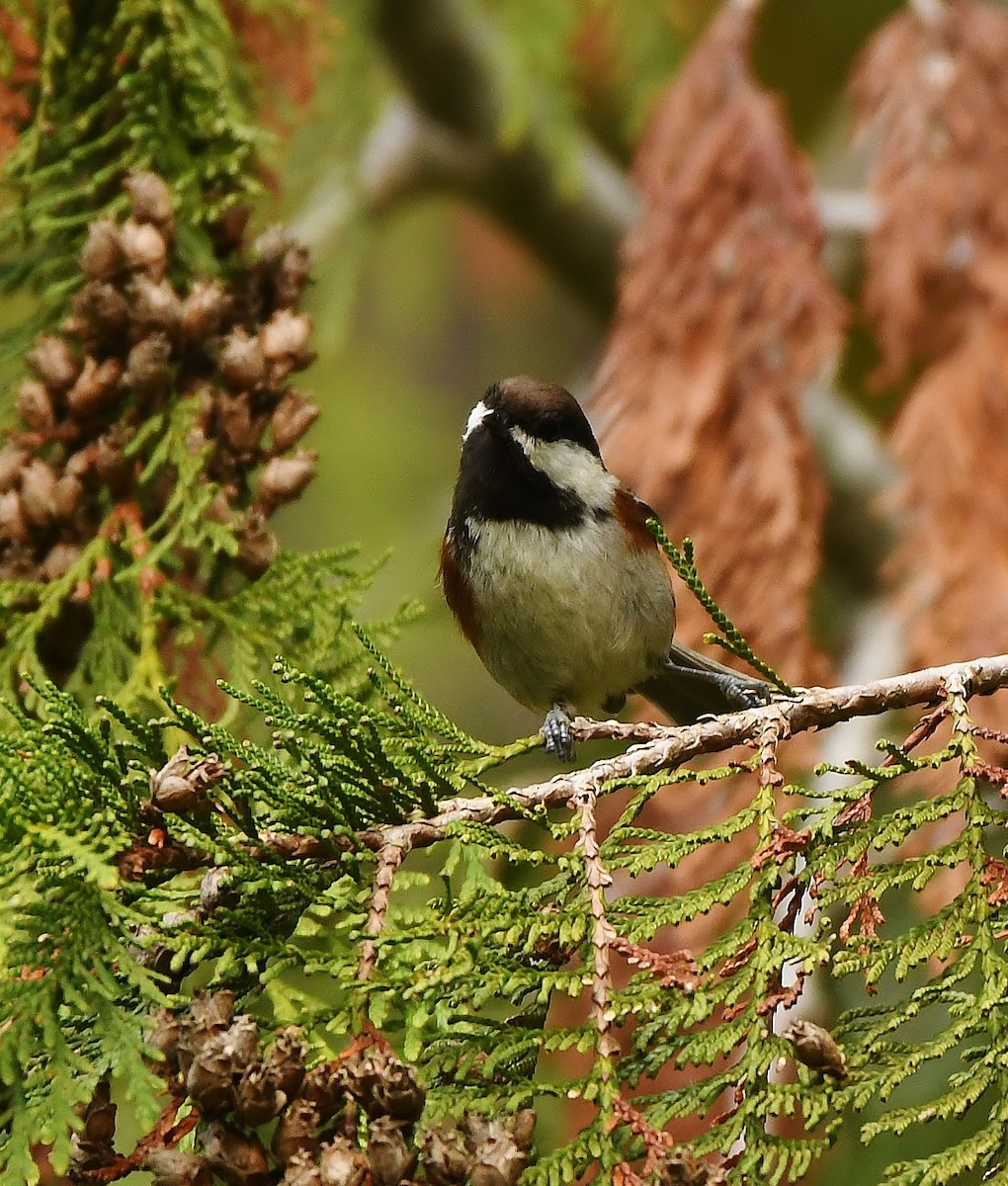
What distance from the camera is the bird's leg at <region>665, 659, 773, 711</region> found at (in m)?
2.26

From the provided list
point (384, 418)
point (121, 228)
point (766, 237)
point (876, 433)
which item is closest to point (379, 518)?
point (384, 418)

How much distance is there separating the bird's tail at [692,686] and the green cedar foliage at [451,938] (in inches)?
45.9

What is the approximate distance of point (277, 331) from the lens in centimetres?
195

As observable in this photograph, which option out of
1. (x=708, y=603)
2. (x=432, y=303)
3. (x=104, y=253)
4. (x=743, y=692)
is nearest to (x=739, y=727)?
(x=708, y=603)

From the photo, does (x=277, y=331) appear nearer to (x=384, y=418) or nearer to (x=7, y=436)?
(x=7, y=436)

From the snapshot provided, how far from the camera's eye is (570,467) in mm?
2377

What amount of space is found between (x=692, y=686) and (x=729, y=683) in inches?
7.4

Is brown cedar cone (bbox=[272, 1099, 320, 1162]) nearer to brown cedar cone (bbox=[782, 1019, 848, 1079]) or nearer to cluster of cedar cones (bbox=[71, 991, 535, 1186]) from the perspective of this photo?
cluster of cedar cones (bbox=[71, 991, 535, 1186])

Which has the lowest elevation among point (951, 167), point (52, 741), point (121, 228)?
point (951, 167)

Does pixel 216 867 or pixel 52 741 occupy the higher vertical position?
pixel 52 741

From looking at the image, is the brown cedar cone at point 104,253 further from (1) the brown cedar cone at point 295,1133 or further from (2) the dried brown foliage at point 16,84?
(1) the brown cedar cone at point 295,1133

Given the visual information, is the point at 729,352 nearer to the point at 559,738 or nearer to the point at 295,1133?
the point at 559,738

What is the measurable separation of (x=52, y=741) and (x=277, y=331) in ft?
3.00

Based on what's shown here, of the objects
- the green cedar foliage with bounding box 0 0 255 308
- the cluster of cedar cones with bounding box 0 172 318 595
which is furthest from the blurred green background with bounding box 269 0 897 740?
Answer: the green cedar foliage with bounding box 0 0 255 308
